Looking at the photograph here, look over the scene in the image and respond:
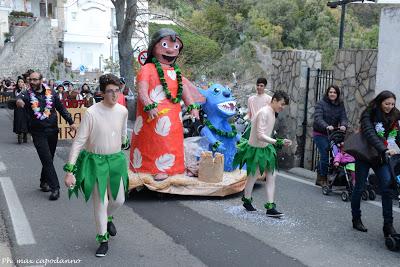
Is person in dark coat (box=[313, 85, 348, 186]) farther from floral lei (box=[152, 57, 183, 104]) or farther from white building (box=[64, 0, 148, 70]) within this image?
white building (box=[64, 0, 148, 70])

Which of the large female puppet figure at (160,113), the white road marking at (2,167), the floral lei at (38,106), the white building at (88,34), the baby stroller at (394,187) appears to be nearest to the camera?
the baby stroller at (394,187)

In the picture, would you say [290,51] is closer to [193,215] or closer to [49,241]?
[193,215]

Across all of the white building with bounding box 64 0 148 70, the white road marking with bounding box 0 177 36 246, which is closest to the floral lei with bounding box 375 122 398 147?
the white road marking with bounding box 0 177 36 246

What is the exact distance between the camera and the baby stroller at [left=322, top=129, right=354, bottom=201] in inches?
311

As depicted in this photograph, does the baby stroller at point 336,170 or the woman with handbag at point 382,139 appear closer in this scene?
the woman with handbag at point 382,139

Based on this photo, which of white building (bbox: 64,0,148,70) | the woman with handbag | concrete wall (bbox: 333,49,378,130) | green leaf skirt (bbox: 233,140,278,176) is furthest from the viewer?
white building (bbox: 64,0,148,70)

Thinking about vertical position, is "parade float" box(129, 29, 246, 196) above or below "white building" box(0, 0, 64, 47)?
below

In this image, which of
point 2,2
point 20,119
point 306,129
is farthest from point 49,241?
point 2,2

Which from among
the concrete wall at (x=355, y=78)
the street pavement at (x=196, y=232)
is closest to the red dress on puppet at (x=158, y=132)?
the street pavement at (x=196, y=232)

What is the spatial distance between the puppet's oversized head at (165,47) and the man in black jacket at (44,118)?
5.46 ft

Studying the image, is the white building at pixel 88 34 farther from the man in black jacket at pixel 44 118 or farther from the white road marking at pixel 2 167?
the man in black jacket at pixel 44 118

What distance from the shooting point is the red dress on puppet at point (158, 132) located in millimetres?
7789

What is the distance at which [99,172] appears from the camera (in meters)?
5.26

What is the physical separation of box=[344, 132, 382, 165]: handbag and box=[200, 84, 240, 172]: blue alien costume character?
2703mm
